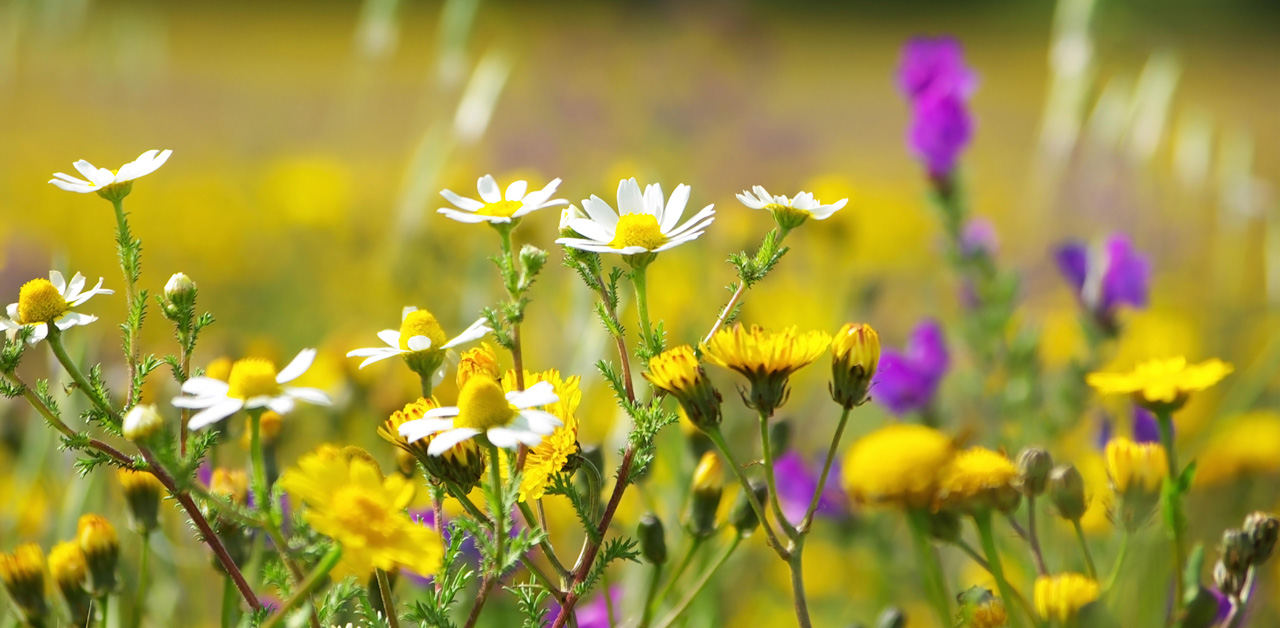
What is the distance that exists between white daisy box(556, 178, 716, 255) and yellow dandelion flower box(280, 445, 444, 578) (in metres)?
0.10

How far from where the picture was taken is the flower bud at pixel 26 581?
0.39 metres

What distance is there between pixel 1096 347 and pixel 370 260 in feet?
3.49

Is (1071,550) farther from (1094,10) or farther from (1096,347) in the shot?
(1094,10)

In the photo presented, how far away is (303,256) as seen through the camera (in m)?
1.58

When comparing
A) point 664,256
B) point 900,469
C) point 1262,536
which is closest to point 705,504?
point 900,469

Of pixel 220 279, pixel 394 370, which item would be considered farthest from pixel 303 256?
pixel 394 370

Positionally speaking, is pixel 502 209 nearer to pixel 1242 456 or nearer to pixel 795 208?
pixel 795 208

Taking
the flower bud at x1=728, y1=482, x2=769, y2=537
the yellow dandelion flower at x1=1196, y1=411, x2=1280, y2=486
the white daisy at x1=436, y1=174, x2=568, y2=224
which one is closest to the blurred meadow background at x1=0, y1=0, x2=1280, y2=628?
the yellow dandelion flower at x1=1196, y1=411, x2=1280, y2=486

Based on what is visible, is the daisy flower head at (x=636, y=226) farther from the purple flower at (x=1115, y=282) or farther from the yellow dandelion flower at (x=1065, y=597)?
the purple flower at (x=1115, y=282)

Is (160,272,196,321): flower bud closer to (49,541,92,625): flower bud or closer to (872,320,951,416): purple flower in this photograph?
(49,541,92,625): flower bud

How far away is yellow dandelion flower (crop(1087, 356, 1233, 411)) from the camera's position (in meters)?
0.40

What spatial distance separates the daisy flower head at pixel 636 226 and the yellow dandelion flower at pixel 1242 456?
0.51 m

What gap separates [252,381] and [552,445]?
0.35 feet

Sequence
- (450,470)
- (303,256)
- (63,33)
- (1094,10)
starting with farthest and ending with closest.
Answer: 1. (303,256)
2. (63,33)
3. (1094,10)
4. (450,470)
